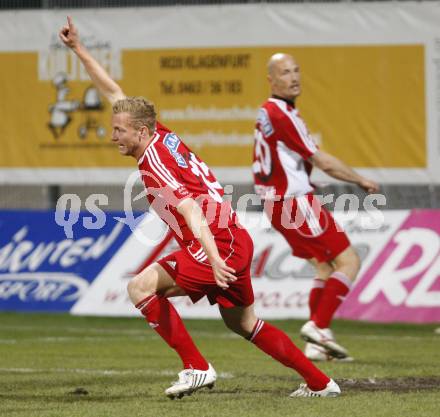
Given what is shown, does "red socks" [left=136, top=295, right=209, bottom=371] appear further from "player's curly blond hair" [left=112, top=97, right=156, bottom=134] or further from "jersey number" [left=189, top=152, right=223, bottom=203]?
"player's curly blond hair" [left=112, top=97, right=156, bottom=134]

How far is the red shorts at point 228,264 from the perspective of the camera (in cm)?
743

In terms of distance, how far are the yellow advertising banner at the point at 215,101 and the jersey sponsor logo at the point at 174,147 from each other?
771 centimetres

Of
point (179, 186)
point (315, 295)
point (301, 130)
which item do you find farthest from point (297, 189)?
point (179, 186)

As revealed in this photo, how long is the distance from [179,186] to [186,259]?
47 centimetres

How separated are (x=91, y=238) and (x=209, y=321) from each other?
5.68ft

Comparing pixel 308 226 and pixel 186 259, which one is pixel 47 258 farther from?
pixel 186 259

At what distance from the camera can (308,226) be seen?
34.5 ft

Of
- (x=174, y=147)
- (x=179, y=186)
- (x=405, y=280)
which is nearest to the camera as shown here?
(x=179, y=186)

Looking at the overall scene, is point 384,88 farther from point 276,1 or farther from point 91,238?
point 91,238

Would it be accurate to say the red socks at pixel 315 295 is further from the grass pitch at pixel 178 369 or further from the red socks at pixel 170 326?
the red socks at pixel 170 326

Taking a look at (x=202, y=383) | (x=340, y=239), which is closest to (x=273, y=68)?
(x=340, y=239)

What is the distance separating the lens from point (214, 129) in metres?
15.6

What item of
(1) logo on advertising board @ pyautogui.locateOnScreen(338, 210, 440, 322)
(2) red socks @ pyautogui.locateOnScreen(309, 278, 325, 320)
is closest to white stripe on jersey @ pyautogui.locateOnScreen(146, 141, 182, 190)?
(2) red socks @ pyautogui.locateOnScreen(309, 278, 325, 320)

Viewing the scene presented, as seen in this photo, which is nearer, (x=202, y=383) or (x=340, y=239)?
(x=202, y=383)
